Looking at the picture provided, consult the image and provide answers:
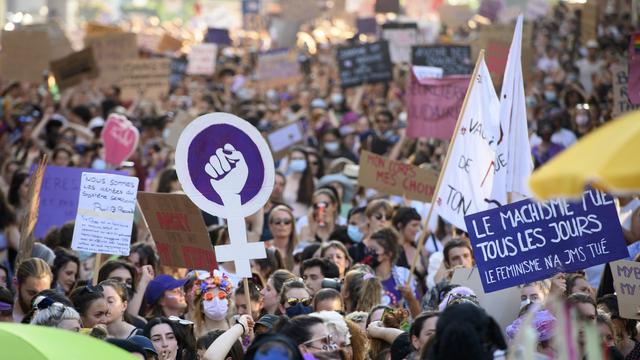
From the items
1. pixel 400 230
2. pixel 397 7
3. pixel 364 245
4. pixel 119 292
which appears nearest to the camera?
pixel 119 292

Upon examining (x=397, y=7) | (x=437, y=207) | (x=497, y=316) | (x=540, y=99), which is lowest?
(x=497, y=316)

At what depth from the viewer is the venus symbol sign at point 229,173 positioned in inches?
280

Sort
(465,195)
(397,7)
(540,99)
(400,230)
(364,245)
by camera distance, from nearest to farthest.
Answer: (465,195)
(364,245)
(400,230)
(540,99)
(397,7)

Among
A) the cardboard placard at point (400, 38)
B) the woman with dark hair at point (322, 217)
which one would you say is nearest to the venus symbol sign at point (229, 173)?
the woman with dark hair at point (322, 217)

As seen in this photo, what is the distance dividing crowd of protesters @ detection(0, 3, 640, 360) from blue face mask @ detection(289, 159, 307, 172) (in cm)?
2

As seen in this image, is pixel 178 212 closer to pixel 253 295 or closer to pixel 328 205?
pixel 253 295

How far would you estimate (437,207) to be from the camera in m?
8.81

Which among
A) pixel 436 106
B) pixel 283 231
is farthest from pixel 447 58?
pixel 283 231

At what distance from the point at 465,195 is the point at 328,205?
2.50 metres

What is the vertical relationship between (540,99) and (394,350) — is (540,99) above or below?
above

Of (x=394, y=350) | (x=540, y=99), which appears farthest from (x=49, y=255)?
(x=540, y=99)

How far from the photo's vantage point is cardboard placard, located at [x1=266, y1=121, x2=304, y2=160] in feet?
48.9

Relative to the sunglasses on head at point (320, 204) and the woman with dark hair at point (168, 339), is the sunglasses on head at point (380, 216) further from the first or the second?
the woman with dark hair at point (168, 339)

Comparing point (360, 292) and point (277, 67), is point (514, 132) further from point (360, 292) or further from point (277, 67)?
point (277, 67)
